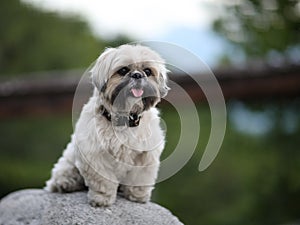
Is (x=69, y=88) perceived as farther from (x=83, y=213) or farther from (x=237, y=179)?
(x=83, y=213)

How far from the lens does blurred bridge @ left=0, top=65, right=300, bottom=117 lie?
269 inches

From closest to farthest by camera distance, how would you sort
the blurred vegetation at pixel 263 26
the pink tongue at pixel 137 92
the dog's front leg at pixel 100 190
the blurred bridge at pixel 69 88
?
the pink tongue at pixel 137 92 < the dog's front leg at pixel 100 190 < the blurred bridge at pixel 69 88 < the blurred vegetation at pixel 263 26

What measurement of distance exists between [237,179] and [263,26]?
228cm

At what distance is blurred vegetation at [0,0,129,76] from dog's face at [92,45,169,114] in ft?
23.1

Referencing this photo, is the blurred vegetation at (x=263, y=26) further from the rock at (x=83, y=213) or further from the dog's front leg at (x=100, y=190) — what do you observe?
the dog's front leg at (x=100, y=190)

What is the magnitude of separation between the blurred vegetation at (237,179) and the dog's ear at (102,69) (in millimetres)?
6185

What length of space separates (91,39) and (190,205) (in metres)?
3.01

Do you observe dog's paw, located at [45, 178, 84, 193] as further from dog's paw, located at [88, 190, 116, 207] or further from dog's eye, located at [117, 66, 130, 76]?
dog's eye, located at [117, 66, 130, 76]

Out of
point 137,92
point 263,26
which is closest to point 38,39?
point 263,26

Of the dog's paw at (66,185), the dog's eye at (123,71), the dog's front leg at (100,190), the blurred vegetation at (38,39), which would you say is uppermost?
the blurred vegetation at (38,39)

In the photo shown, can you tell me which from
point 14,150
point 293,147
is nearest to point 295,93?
point 293,147

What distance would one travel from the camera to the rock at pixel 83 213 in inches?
122

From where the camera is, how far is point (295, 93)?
7461 mm

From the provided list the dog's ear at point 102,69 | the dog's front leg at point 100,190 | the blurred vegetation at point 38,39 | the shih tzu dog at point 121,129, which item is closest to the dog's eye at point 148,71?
the shih tzu dog at point 121,129
